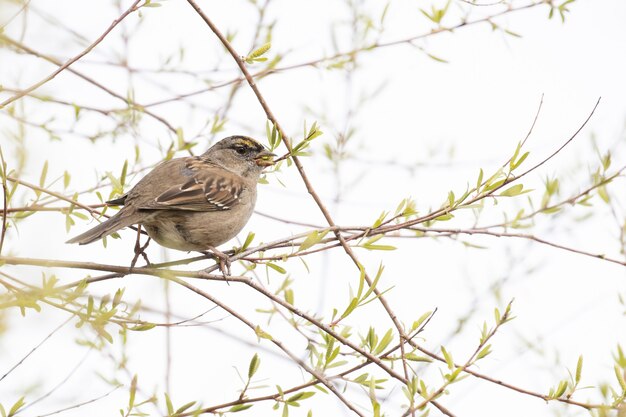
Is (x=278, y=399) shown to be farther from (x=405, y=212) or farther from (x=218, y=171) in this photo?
(x=218, y=171)

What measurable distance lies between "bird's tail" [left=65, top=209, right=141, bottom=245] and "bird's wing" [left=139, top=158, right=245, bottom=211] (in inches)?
6.4

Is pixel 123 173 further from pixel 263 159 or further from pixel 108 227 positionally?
pixel 263 159

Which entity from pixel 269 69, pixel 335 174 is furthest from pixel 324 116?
pixel 269 69

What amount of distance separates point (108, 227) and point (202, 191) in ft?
4.21

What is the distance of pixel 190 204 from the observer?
17.5 ft

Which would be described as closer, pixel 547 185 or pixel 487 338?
pixel 487 338

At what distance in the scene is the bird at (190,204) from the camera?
4699mm

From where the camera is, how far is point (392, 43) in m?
4.81

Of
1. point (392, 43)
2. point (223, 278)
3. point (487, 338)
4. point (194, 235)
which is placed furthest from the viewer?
point (194, 235)

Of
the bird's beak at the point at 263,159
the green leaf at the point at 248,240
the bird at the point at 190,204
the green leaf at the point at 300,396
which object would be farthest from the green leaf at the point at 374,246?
the bird's beak at the point at 263,159

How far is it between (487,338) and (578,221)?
282cm

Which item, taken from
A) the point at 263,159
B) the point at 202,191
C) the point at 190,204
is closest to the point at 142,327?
the point at 190,204

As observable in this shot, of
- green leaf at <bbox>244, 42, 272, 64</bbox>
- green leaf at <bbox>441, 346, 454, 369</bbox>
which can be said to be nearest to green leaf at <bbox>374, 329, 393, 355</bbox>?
green leaf at <bbox>441, 346, 454, 369</bbox>

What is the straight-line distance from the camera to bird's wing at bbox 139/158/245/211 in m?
5.17
